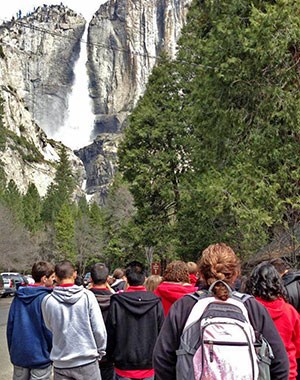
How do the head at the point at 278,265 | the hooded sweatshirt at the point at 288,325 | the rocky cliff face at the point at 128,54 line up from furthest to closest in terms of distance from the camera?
the rocky cliff face at the point at 128,54, the head at the point at 278,265, the hooded sweatshirt at the point at 288,325

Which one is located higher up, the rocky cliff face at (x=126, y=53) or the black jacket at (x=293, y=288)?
the rocky cliff face at (x=126, y=53)

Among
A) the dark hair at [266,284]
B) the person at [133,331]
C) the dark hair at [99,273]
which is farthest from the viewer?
the dark hair at [99,273]

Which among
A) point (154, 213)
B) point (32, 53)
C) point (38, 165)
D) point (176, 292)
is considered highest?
point (32, 53)

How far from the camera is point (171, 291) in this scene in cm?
507

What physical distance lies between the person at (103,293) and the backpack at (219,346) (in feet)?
8.74

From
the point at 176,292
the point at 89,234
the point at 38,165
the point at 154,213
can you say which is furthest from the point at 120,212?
the point at 38,165

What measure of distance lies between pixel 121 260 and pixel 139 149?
33.0ft

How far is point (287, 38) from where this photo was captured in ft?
36.3

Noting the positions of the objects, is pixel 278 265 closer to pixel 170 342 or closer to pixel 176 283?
pixel 176 283

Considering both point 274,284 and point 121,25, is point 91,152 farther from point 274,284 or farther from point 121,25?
point 274,284

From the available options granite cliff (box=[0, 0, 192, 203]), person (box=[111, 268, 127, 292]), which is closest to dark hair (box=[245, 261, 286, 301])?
person (box=[111, 268, 127, 292])

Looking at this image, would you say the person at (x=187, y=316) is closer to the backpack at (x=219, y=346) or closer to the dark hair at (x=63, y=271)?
the backpack at (x=219, y=346)

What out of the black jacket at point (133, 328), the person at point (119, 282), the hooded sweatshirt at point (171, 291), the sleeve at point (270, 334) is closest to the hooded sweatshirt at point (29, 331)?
the black jacket at point (133, 328)

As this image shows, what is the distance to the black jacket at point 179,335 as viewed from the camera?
2732 millimetres
